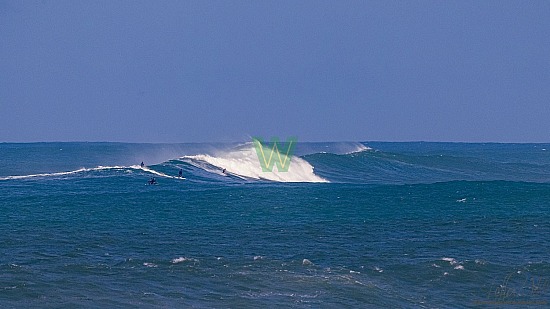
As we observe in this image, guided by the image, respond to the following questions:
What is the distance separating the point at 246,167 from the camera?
85.1 metres

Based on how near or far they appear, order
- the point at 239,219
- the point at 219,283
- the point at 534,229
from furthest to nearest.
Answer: the point at 239,219 < the point at 534,229 < the point at 219,283

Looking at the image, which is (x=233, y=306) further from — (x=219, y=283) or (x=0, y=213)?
(x=0, y=213)

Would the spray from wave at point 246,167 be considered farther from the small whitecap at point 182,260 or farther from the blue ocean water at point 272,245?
the small whitecap at point 182,260

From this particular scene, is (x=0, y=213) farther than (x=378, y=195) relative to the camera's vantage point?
No

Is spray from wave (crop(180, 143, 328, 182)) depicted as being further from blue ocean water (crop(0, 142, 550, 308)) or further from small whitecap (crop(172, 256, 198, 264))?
small whitecap (crop(172, 256, 198, 264))

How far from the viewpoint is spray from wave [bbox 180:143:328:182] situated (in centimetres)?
7900

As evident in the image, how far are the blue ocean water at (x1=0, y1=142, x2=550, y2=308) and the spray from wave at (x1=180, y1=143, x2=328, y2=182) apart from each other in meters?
18.8

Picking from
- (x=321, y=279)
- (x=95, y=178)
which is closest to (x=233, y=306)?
(x=321, y=279)

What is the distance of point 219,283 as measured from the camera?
25266mm

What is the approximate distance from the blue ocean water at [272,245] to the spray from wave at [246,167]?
18.8 m

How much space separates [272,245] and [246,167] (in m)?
53.0

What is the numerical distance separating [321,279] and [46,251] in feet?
40.6

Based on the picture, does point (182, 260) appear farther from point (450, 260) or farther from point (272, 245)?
point (450, 260)

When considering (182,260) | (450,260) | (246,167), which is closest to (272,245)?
(182,260)
